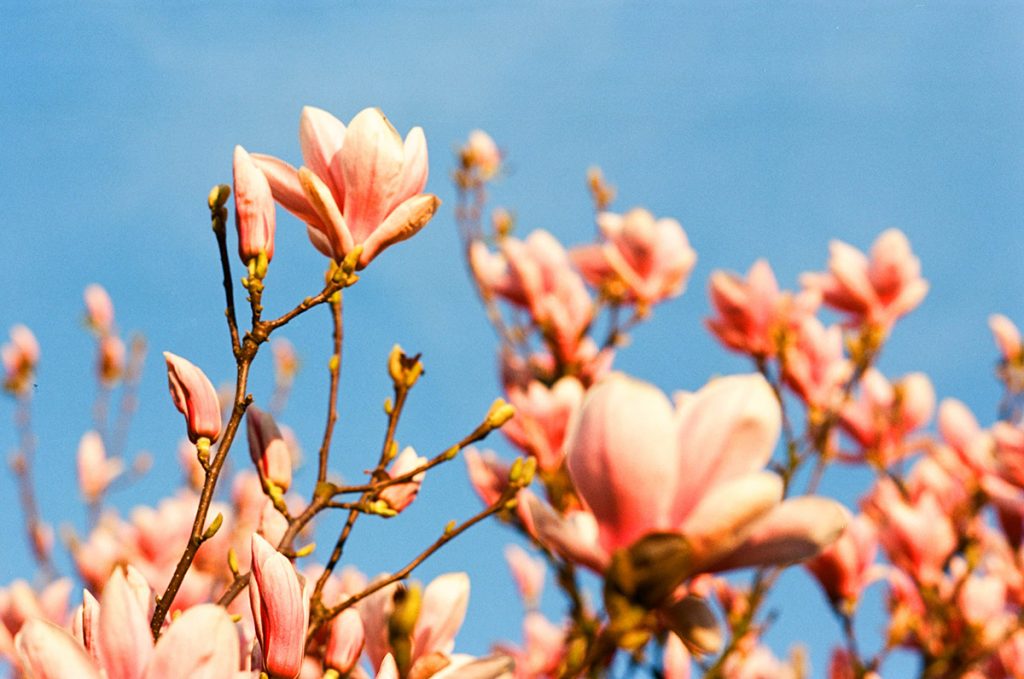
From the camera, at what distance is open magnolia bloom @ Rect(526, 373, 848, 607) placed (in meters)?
0.78

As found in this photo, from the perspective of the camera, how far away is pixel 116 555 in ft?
8.30

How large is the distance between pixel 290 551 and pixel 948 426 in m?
2.44

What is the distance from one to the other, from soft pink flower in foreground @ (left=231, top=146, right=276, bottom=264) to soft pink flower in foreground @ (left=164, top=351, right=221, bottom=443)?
0.50 feet

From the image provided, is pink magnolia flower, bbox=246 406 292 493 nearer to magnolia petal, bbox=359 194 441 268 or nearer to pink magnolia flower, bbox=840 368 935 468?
magnolia petal, bbox=359 194 441 268

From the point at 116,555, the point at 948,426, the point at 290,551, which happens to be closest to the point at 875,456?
the point at 948,426

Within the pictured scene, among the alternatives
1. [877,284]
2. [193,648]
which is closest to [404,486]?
[193,648]

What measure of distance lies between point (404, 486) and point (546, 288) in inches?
74.3

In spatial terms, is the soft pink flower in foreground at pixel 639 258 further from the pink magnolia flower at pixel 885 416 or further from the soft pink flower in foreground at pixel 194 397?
the soft pink flower in foreground at pixel 194 397

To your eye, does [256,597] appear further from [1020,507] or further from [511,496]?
[1020,507]

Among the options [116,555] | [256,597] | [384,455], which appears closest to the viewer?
[256,597]

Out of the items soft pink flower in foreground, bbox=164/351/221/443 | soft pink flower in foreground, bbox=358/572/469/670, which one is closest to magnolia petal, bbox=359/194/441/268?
soft pink flower in foreground, bbox=164/351/221/443

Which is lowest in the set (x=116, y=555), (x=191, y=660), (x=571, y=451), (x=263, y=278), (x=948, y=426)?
(x=191, y=660)

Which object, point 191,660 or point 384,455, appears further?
point 384,455

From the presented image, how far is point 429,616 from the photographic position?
3.76 ft
